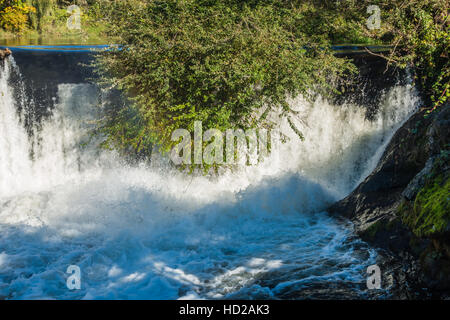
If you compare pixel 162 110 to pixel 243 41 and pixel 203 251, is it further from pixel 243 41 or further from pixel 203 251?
pixel 203 251

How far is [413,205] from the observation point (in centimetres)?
485

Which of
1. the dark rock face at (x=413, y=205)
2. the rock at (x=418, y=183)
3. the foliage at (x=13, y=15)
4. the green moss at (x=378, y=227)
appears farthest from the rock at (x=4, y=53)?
the foliage at (x=13, y=15)

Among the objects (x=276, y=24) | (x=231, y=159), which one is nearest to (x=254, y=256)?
(x=231, y=159)

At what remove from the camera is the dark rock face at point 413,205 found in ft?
14.2

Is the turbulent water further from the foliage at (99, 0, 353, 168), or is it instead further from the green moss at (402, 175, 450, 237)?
the green moss at (402, 175, 450, 237)

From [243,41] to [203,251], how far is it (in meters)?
3.81

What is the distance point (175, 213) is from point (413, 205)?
165 inches

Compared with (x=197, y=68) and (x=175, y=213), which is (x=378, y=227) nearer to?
(x=175, y=213)

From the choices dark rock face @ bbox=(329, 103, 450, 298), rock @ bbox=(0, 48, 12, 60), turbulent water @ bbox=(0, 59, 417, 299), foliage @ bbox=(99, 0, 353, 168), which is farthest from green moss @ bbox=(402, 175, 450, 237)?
rock @ bbox=(0, 48, 12, 60)

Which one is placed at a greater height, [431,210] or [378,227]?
[431,210]

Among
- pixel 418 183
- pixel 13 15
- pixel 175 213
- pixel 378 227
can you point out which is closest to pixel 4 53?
pixel 175 213

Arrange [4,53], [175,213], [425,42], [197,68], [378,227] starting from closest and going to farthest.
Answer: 1. [378,227]
2. [197,68]
3. [175,213]
4. [425,42]
5. [4,53]

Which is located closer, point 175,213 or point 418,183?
point 418,183

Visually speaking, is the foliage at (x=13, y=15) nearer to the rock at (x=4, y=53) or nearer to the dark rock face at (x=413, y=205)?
the rock at (x=4, y=53)
